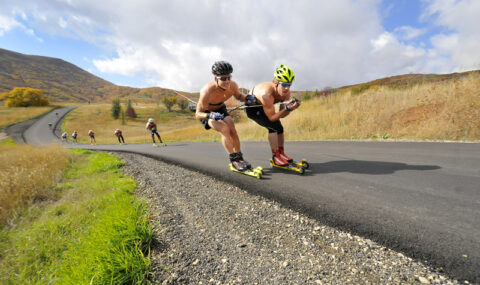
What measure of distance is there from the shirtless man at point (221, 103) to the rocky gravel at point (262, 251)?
1568 millimetres

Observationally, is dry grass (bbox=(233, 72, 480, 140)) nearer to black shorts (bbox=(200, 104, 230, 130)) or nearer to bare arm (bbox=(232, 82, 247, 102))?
bare arm (bbox=(232, 82, 247, 102))

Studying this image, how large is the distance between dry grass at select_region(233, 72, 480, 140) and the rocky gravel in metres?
6.65

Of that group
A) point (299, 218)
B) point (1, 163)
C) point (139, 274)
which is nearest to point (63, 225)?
point (139, 274)

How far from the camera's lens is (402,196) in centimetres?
239

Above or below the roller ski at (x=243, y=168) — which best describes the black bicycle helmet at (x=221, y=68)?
above

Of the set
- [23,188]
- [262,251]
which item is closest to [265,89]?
[262,251]

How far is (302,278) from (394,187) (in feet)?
7.06

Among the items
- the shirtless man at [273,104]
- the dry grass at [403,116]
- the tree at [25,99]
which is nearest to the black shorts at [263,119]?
the shirtless man at [273,104]

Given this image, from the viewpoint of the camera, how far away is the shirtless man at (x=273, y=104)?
3738mm

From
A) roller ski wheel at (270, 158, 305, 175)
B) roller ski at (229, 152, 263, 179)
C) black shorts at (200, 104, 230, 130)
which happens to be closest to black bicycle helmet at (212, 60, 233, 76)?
black shorts at (200, 104, 230, 130)

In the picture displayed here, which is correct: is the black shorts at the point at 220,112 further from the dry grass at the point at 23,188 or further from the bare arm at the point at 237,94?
the dry grass at the point at 23,188

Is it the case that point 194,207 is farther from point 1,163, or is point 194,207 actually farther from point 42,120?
point 42,120

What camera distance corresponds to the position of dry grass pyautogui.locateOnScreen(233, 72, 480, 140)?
19.8ft

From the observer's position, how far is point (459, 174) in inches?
113
